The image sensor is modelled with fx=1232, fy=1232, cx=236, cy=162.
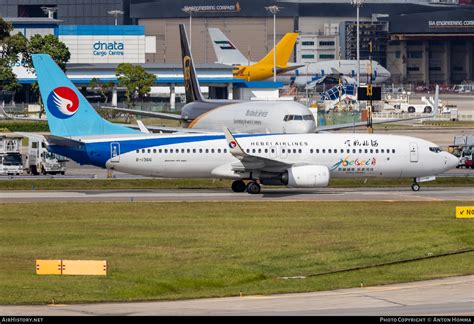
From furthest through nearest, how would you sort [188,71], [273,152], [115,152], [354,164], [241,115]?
[188,71]
[241,115]
[354,164]
[273,152]
[115,152]

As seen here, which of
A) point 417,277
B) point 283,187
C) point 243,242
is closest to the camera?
point 417,277

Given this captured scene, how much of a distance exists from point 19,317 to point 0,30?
366ft

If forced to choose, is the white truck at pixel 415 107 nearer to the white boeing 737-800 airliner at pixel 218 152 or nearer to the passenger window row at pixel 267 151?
the white boeing 737-800 airliner at pixel 218 152

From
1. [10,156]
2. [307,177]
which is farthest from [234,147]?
[10,156]

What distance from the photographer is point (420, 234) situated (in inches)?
1996

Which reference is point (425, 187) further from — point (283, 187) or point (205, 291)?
point (205, 291)

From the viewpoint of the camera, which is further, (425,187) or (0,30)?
(0,30)

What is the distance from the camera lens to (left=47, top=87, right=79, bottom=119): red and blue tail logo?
68312mm

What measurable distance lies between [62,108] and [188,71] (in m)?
40.9

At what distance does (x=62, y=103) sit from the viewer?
225 feet

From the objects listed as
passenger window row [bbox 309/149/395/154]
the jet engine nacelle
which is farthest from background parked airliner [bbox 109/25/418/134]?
the jet engine nacelle

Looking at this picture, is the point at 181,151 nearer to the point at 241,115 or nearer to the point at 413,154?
the point at 413,154

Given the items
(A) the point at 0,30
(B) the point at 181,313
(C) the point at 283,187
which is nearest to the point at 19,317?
(B) the point at 181,313

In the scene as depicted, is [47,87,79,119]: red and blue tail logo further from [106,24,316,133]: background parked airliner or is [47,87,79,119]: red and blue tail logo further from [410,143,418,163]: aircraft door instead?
[106,24,316,133]: background parked airliner
